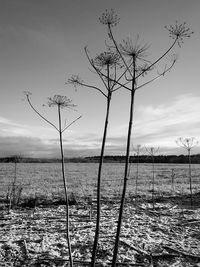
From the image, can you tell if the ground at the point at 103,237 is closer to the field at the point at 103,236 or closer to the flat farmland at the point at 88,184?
the field at the point at 103,236

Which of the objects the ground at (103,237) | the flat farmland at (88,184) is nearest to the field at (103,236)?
the ground at (103,237)

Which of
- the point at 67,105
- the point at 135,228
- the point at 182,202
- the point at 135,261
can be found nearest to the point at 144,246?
the point at 135,261

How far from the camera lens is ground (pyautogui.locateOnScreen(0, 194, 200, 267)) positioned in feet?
17.8

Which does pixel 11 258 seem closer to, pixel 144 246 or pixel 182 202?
pixel 144 246

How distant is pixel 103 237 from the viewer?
21.7 feet

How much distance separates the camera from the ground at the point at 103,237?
17.8 feet

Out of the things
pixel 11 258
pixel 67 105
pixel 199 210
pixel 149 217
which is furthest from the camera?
pixel 199 210

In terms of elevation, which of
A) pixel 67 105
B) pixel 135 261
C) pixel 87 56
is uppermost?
pixel 87 56

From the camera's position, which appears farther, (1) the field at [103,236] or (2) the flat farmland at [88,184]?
(2) the flat farmland at [88,184]

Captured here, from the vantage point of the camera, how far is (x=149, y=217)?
9.03m

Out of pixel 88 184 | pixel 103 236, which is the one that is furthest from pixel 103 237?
pixel 88 184

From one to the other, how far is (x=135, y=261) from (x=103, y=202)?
22.2 feet

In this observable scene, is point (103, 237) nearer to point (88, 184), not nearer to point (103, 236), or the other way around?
point (103, 236)

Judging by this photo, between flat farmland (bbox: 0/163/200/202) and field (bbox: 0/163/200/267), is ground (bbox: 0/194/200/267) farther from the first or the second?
flat farmland (bbox: 0/163/200/202)
